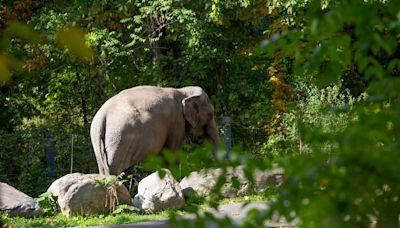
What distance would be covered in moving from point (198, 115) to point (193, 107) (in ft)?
0.77

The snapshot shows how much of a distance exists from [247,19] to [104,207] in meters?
8.71

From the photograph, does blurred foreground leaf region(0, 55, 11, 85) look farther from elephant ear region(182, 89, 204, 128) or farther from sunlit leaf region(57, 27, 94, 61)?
elephant ear region(182, 89, 204, 128)

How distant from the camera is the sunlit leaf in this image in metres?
1.26

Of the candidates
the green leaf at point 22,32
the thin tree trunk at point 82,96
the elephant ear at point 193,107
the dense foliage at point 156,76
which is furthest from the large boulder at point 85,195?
the green leaf at point 22,32

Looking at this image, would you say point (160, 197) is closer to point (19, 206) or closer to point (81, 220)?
point (81, 220)

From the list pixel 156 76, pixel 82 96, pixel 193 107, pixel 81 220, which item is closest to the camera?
pixel 81 220

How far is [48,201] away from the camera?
37.6 ft

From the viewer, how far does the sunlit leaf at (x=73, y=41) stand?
4.15 feet

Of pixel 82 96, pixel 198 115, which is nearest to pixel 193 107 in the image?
pixel 198 115

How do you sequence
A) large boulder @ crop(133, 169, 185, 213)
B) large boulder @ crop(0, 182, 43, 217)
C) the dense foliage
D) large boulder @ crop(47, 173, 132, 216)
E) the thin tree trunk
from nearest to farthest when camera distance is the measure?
large boulder @ crop(47, 173, 132, 216) → large boulder @ crop(0, 182, 43, 217) → large boulder @ crop(133, 169, 185, 213) → the dense foliage → the thin tree trunk

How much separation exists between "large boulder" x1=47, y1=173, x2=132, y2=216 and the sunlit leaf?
9804mm

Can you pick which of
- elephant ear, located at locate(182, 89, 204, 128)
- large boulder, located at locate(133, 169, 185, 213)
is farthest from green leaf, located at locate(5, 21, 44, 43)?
elephant ear, located at locate(182, 89, 204, 128)

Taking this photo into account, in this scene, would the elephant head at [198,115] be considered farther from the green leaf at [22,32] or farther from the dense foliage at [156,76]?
the green leaf at [22,32]

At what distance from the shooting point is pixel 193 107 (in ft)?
47.0
